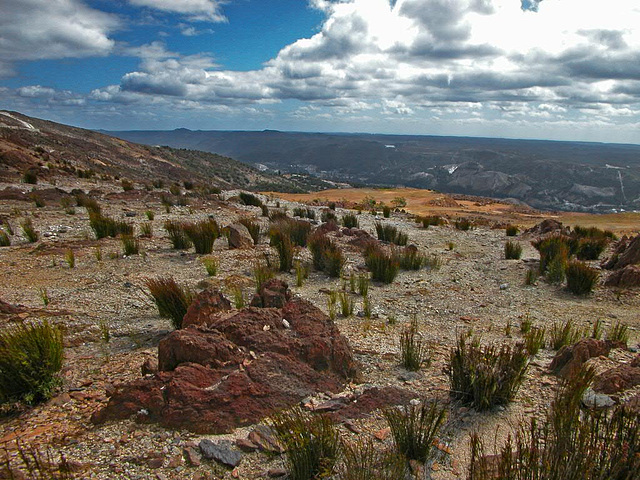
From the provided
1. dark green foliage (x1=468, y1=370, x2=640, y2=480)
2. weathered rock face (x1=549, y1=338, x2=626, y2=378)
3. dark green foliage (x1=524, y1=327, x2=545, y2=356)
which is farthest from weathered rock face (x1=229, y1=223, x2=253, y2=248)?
dark green foliage (x1=468, y1=370, x2=640, y2=480)

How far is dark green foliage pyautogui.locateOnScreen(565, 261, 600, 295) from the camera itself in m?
8.37

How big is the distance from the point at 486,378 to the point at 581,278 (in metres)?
6.13

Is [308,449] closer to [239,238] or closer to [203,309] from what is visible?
[203,309]

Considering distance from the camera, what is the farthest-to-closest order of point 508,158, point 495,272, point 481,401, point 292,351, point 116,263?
point 508,158 → point 495,272 → point 116,263 → point 292,351 → point 481,401

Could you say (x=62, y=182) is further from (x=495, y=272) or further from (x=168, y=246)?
(x=495, y=272)

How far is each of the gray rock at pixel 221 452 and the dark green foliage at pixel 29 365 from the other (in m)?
1.61

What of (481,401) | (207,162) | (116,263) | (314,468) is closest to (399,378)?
(481,401)

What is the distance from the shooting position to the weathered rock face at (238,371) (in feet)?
11.0

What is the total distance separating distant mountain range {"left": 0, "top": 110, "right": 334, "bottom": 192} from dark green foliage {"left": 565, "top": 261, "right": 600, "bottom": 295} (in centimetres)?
2191

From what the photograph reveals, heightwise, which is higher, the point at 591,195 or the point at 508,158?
the point at 508,158

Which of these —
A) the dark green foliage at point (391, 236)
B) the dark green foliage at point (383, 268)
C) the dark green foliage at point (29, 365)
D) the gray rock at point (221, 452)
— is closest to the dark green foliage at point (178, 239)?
the dark green foliage at point (383, 268)

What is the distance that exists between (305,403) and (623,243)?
12944mm

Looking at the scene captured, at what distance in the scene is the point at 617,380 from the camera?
3779 millimetres

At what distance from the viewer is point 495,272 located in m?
10.2
